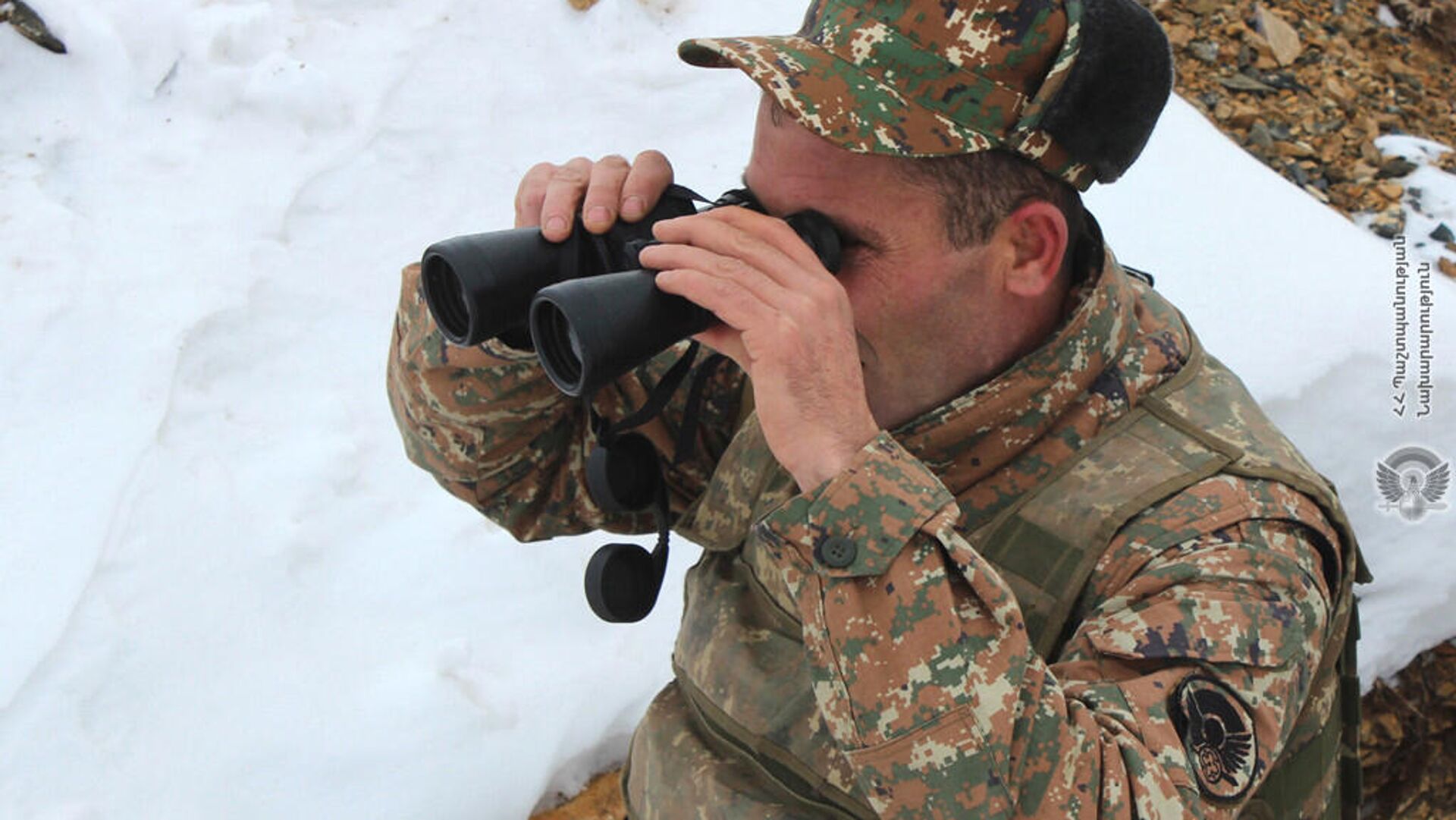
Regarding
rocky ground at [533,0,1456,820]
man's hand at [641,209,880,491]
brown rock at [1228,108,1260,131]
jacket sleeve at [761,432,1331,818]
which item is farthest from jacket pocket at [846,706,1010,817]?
brown rock at [1228,108,1260,131]

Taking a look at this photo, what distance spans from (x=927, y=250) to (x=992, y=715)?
2.18 feet

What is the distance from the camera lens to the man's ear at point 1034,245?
181 cm

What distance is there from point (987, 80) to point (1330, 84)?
3602mm

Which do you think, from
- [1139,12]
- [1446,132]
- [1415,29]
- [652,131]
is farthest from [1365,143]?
[1139,12]

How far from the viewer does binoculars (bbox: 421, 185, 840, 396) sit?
1530mm

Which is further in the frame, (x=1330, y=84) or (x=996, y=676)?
(x=1330, y=84)

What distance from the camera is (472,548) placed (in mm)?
3250

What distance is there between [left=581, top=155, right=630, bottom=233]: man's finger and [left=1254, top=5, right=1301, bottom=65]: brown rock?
3.76 metres

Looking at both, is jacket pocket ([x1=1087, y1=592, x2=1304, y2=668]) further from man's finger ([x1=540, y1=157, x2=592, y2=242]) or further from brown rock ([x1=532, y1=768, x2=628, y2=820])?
brown rock ([x1=532, y1=768, x2=628, y2=820])

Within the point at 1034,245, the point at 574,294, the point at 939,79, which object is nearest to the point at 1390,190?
the point at 1034,245

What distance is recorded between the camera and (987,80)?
1757 millimetres

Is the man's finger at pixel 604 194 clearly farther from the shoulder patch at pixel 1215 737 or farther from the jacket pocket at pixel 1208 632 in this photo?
the shoulder patch at pixel 1215 737

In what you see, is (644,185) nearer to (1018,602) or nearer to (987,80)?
(987,80)
